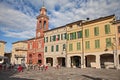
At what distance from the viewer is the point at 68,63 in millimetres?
32625

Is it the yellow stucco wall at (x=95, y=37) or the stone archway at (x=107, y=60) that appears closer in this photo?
the yellow stucco wall at (x=95, y=37)

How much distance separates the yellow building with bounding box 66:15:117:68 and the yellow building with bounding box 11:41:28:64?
720 inches

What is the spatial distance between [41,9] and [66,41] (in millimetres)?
15980

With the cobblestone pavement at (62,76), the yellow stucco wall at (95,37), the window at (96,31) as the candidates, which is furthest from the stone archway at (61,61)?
the cobblestone pavement at (62,76)

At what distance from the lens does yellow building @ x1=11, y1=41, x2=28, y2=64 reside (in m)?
46.3

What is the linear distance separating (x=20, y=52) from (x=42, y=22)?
1232cm

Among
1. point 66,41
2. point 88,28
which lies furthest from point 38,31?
point 88,28

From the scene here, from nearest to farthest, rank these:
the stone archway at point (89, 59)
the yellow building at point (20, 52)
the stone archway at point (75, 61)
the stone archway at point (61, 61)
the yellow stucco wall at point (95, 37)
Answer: the yellow stucco wall at point (95, 37)
the stone archway at point (89, 59)
the stone archway at point (75, 61)
the stone archway at point (61, 61)
the yellow building at point (20, 52)

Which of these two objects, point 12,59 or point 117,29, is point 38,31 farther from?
point 117,29

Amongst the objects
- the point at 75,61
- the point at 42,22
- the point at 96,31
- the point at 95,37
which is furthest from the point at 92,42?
the point at 42,22

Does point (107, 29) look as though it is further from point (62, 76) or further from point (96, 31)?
point (62, 76)

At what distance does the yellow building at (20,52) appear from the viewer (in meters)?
46.3

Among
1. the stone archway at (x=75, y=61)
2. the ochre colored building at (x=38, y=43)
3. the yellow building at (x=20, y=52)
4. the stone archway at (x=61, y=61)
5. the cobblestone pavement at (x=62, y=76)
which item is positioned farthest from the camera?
the yellow building at (x=20, y=52)

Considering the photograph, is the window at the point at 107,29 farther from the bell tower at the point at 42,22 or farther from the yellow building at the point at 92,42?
the bell tower at the point at 42,22
